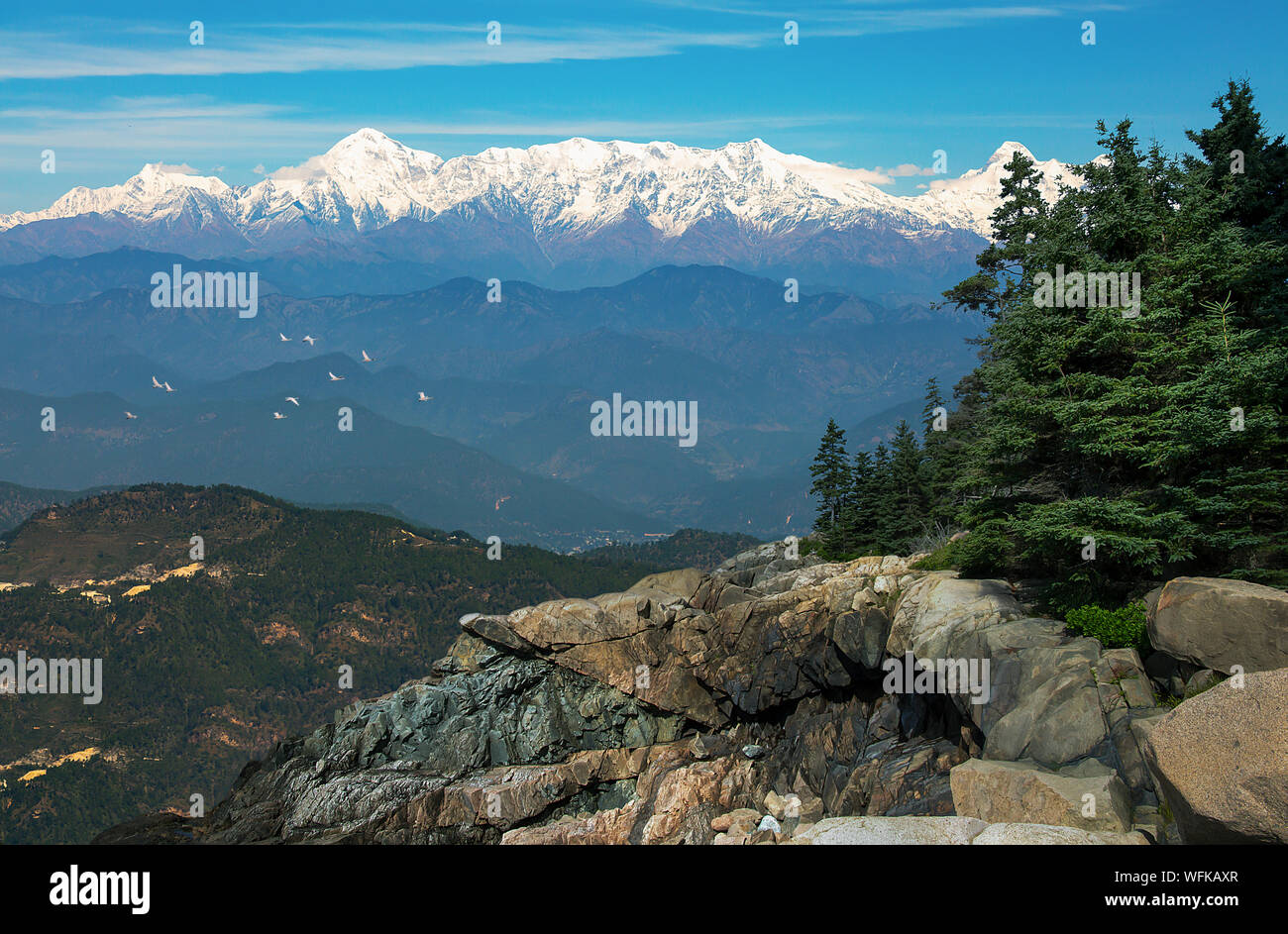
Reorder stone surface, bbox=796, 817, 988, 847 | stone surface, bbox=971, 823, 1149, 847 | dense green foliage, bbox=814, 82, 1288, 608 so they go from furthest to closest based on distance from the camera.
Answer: dense green foliage, bbox=814, 82, 1288, 608
stone surface, bbox=796, 817, 988, 847
stone surface, bbox=971, 823, 1149, 847

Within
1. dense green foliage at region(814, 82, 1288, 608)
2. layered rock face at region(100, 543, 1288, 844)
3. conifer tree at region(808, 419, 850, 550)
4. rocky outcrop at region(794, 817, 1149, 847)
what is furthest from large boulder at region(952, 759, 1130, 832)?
conifer tree at region(808, 419, 850, 550)

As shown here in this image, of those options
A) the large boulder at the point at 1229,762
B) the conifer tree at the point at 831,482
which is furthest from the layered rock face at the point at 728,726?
the conifer tree at the point at 831,482

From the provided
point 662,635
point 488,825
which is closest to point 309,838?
point 488,825

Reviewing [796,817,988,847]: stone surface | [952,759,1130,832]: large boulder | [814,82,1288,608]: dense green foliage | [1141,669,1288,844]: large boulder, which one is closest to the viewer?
[1141,669,1288,844]: large boulder

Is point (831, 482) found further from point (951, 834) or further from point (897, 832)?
point (951, 834)

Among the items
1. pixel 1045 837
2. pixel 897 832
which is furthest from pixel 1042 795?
pixel 897 832

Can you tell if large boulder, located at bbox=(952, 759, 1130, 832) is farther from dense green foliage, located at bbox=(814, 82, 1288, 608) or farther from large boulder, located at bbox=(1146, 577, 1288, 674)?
dense green foliage, located at bbox=(814, 82, 1288, 608)

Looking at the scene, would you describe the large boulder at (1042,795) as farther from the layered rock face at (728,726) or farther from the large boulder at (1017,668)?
the large boulder at (1017,668)
